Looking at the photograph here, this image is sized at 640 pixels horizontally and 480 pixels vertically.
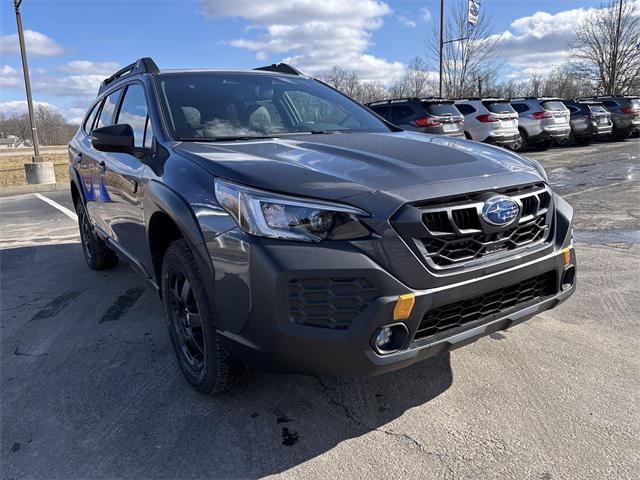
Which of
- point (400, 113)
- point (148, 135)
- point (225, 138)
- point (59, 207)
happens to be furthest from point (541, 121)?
point (148, 135)

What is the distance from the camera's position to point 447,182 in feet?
7.25

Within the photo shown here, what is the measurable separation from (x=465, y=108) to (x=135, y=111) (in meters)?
13.9

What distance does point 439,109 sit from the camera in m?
13.5

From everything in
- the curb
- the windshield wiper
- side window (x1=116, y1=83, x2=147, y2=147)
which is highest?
side window (x1=116, y1=83, x2=147, y2=147)

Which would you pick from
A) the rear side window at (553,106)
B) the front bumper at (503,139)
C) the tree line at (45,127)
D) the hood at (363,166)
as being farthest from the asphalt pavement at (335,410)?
the tree line at (45,127)

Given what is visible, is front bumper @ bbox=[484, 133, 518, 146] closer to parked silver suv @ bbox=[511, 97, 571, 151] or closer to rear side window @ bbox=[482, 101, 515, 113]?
rear side window @ bbox=[482, 101, 515, 113]

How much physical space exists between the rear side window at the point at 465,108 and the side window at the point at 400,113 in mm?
2887

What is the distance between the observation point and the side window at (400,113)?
1358cm

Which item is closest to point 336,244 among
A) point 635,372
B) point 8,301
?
point 635,372

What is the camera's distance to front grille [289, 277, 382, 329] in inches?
79.0

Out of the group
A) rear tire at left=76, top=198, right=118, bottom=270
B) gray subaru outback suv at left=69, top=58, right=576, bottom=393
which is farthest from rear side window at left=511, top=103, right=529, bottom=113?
gray subaru outback suv at left=69, top=58, right=576, bottom=393

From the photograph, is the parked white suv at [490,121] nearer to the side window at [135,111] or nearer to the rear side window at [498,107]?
the rear side window at [498,107]

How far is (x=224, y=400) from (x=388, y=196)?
145cm

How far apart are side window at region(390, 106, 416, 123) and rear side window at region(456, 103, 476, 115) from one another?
289 centimetres
